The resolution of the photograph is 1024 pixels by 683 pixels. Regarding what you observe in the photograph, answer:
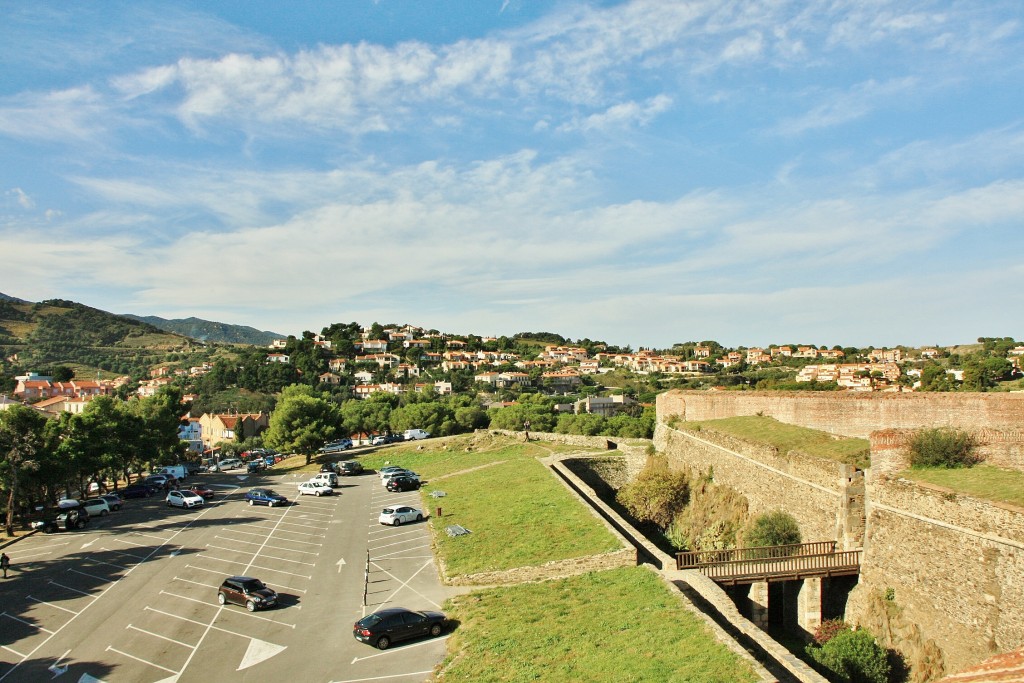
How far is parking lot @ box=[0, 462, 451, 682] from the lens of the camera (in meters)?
17.5

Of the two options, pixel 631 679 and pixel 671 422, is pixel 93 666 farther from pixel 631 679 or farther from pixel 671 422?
pixel 671 422

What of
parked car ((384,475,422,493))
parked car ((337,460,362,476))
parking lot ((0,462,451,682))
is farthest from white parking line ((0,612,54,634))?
parked car ((337,460,362,476))

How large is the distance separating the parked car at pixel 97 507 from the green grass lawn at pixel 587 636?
25.7m

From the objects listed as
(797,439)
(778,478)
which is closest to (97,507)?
(778,478)

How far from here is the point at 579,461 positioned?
43.9m

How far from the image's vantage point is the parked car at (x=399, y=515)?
107 ft

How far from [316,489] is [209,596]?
61.8 ft

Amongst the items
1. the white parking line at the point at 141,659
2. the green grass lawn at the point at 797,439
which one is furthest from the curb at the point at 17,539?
the green grass lawn at the point at 797,439

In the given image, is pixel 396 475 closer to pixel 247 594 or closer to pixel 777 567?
pixel 247 594

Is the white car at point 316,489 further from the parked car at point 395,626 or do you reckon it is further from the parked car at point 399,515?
the parked car at point 395,626

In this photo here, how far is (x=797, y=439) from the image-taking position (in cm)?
2881

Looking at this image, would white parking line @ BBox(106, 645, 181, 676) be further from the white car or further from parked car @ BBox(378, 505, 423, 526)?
the white car

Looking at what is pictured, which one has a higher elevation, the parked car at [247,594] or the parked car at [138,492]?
the parked car at [247,594]

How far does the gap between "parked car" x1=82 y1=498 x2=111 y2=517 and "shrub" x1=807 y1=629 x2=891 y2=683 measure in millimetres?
36285
